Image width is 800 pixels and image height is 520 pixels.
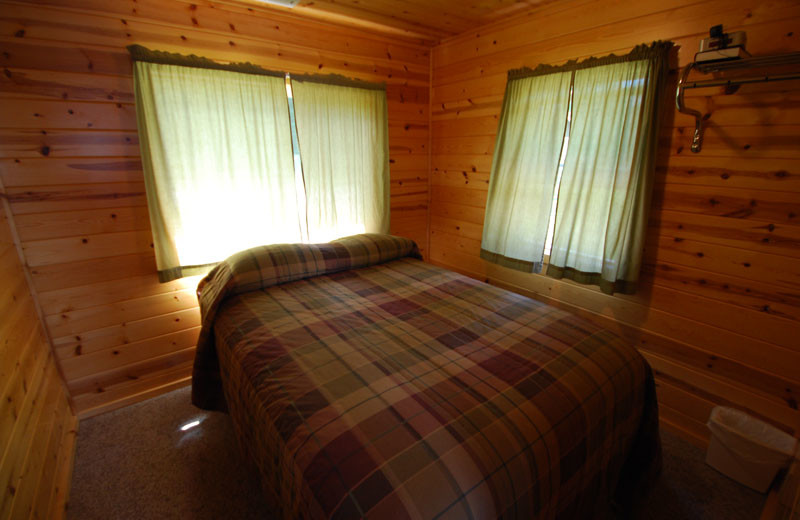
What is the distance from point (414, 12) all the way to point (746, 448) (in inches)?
116

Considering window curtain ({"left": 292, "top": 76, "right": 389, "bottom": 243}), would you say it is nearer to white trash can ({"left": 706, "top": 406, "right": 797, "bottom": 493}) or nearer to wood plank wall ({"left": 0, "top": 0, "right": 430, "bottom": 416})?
wood plank wall ({"left": 0, "top": 0, "right": 430, "bottom": 416})

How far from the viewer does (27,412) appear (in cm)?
136

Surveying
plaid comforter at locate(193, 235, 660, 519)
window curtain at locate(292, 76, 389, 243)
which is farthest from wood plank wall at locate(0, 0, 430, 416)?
plaid comforter at locate(193, 235, 660, 519)

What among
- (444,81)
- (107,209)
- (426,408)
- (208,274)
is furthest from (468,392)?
(444,81)

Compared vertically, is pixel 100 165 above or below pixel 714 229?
above

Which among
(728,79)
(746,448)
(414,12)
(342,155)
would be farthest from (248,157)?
(746,448)

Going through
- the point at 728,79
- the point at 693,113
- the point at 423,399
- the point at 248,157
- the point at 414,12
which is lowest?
the point at 423,399

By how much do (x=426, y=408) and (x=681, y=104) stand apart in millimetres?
1705

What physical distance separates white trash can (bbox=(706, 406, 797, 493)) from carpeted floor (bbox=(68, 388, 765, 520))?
0.20 ft

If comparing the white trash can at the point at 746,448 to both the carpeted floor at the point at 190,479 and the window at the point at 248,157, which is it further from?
the window at the point at 248,157

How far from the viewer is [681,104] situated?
→ 1.59m

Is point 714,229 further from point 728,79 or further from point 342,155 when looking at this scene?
point 342,155

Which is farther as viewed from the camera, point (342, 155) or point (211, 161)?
point (342, 155)

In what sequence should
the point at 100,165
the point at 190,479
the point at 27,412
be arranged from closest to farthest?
the point at 27,412 → the point at 190,479 → the point at 100,165
